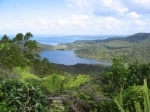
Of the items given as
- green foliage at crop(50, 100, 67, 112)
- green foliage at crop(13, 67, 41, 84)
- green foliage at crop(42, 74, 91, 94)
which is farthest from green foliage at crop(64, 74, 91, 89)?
green foliage at crop(50, 100, 67, 112)

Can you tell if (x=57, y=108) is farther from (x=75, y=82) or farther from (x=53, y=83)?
(x=75, y=82)

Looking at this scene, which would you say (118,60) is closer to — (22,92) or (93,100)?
(93,100)

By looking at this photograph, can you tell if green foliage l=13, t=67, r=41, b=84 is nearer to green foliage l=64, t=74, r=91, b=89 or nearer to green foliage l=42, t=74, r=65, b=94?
green foliage l=42, t=74, r=65, b=94

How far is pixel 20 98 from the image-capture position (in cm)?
337

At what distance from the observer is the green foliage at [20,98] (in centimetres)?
324

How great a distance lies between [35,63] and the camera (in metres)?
21.9

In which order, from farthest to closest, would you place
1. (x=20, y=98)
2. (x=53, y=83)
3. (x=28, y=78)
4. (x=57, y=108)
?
(x=28, y=78) < (x=53, y=83) < (x=57, y=108) < (x=20, y=98)

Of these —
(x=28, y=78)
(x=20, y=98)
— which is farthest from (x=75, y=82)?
(x=20, y=98)

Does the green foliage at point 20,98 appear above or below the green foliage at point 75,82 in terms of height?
above

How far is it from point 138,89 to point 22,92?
5.28 feet

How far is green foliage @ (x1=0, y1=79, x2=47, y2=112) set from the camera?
3238 mm

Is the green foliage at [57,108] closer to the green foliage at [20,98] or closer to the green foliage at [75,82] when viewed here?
the green foliage at [20,98]

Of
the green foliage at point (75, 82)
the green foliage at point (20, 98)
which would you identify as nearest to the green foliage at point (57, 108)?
the green foliage at point (20, 98)

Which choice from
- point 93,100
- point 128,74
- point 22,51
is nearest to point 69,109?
point 93,100
